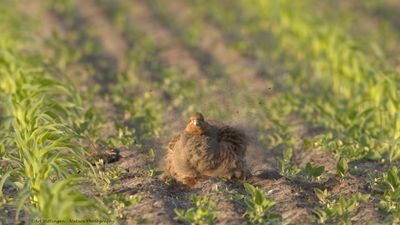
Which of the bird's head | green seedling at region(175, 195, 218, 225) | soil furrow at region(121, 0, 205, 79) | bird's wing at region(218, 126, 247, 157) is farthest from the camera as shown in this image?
soil furrow at region(121, 0, 205, 79)

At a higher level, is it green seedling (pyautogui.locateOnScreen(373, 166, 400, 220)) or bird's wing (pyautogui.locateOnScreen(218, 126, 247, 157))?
bird's wing (pyautogui.locateOnScreen(218, 126, 247, 157))

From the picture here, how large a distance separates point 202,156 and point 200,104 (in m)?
2.55

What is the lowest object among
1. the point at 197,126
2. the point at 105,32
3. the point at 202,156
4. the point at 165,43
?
the point at 202,156

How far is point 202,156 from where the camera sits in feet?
18.9

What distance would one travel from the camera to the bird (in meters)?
5.75

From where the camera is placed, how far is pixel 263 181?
5922 mm

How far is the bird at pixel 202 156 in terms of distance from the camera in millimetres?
5750

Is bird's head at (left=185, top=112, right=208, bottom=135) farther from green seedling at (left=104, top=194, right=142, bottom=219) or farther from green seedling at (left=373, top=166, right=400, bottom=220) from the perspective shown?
green seedling at (left=373, top=166, right=400, bottom=220)

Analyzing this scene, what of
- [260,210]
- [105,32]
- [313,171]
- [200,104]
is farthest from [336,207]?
[105,32]

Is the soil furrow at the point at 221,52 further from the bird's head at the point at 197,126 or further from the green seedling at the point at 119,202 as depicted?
the green seedling at the point at 119,202

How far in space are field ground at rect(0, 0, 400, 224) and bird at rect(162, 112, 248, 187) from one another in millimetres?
96

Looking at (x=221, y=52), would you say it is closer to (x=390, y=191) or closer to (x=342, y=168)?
(x=342, y=168)

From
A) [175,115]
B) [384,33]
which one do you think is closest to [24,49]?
[175,115]

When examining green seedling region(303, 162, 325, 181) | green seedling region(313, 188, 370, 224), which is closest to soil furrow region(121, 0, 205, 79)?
green seedling region(303, 162, 325, 181)
